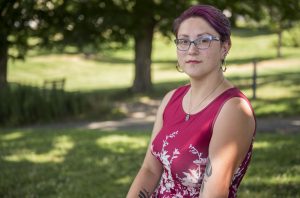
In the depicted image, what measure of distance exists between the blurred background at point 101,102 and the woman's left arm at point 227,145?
355 cm

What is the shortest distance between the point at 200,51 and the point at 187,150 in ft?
1.82

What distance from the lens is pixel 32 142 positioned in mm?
10805

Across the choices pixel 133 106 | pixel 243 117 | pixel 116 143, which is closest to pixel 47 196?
pixel 116 143

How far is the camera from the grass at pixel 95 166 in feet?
21.9

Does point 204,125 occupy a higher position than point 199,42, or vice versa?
point 199,42

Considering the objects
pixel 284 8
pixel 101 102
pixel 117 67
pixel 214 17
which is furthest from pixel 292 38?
pixel 214 17

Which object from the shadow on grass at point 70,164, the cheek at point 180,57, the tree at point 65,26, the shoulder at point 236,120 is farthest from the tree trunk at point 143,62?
the shoulder at point 236,120

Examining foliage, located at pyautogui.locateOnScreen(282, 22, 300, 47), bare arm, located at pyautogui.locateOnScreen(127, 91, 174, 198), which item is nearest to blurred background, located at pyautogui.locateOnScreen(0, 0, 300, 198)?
bare arm, located at pyautogui.locateOnScreen(127, 91, 174, 198)

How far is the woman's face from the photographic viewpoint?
2.89m

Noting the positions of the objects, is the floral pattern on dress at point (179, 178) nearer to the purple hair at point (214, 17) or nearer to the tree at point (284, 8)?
the purple hair at point (214, 17)

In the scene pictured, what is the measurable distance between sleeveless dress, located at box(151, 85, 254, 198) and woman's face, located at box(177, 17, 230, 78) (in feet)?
0.60

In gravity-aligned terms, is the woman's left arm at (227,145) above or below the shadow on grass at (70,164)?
above

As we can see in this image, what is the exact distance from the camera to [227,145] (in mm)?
2650

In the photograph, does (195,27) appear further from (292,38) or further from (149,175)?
(292,38)
